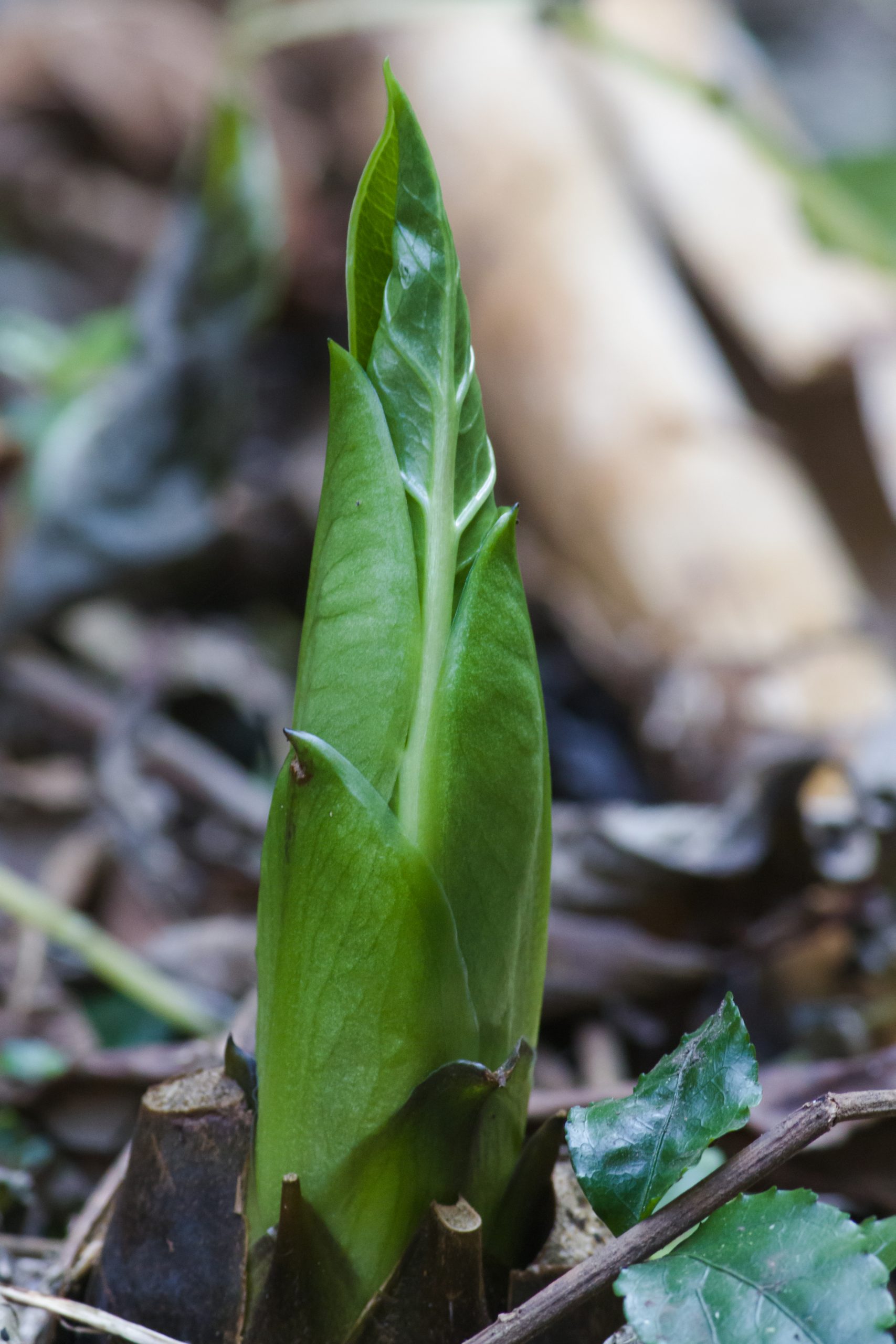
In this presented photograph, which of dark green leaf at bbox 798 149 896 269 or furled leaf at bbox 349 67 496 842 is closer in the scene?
furled leaf at bbox 349 67 496 842

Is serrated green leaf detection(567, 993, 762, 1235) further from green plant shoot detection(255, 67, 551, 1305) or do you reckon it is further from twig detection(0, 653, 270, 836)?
twig detection(0, 653, 270, 836)

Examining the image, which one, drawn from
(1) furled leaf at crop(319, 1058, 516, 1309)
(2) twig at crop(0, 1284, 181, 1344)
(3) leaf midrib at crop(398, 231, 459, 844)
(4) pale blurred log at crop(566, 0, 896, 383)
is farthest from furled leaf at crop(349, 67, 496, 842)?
(4) pale blurred log at crop(566, 0, 896, 383)

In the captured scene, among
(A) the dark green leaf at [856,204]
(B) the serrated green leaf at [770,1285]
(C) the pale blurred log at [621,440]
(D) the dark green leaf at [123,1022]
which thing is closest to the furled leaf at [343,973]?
(B) the serrated green leaf at [770,1285]

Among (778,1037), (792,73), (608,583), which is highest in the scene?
(792,73)

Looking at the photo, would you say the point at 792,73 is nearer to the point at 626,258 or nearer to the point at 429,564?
the point at 626,258

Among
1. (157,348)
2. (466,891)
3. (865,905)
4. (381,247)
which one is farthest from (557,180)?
(466,891)

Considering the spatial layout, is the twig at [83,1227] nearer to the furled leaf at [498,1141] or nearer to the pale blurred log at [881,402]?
the furled leaf at [498,1141]
